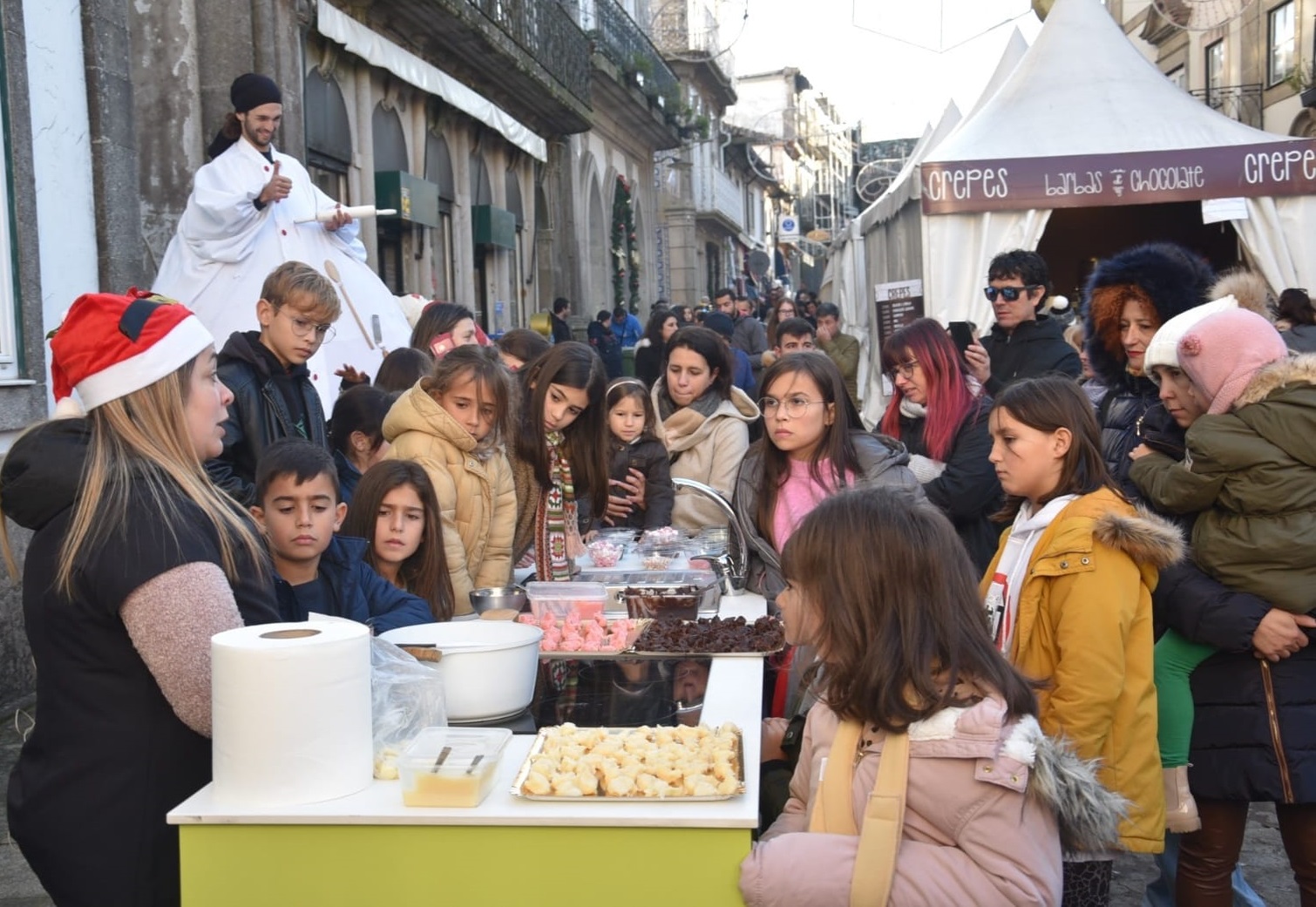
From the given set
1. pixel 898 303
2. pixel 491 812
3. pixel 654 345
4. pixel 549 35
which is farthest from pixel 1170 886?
pixel 549 35

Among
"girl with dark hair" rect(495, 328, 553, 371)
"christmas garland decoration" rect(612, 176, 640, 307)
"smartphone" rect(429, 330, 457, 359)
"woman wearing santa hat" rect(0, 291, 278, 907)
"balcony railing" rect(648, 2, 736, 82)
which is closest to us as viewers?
"woman wearing santa hat" rect(0, 291, 278, 907)

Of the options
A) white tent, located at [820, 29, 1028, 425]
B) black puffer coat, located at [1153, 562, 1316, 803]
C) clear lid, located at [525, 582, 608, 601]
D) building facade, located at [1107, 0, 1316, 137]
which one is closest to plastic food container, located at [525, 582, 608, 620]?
clear lid, located at [525, 582, 608, 601]

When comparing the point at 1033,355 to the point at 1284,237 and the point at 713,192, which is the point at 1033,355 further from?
the point at 713,192

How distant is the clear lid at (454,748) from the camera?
2.28m

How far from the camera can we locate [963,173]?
10547 millimetres

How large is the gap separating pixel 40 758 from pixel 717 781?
1348 millimetres

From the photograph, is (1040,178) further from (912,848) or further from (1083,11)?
(912,848)

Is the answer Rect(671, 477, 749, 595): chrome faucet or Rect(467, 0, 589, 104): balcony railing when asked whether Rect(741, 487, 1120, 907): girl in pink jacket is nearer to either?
Rect(671, 477, 749, 595): chrome faucet

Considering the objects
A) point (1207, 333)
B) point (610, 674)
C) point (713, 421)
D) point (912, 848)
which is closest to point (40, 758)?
point (610, 674)

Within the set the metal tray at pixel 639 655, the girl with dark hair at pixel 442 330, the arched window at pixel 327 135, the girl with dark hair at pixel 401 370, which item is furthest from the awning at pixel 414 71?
the metal tray at pixel 639 655

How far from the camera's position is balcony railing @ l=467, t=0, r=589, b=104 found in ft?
48.9

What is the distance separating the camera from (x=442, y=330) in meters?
6.91

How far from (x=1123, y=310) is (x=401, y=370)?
128 inches

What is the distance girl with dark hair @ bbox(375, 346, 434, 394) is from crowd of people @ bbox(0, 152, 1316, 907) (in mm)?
16
